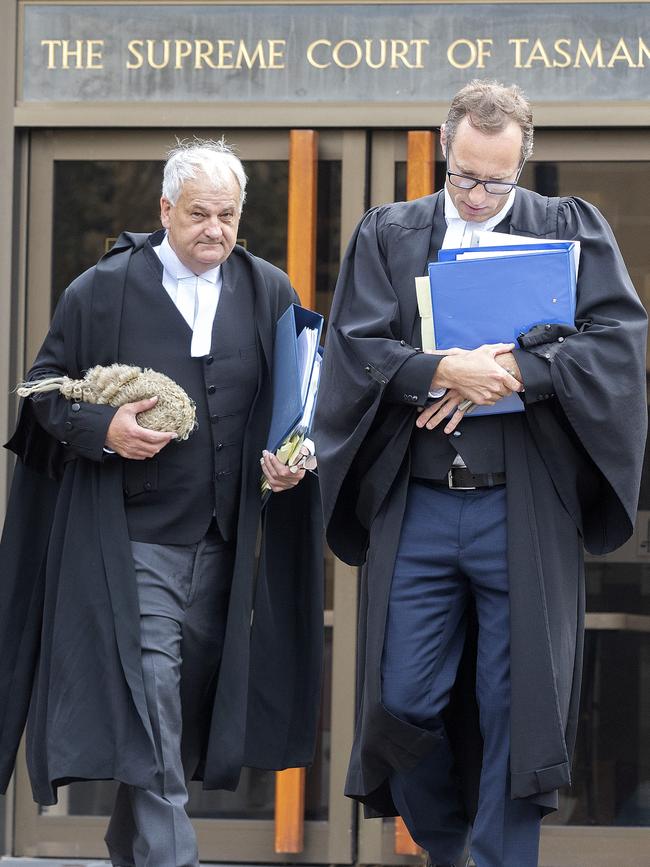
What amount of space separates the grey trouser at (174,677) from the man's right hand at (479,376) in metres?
0.92

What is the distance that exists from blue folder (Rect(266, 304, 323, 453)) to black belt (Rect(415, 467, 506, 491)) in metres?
0.48

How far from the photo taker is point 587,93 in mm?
5262

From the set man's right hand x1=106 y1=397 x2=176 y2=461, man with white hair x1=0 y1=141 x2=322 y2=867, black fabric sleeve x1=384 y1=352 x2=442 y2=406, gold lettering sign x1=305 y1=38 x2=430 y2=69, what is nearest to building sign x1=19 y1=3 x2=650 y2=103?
gold lettering sign x1=305 y1=38 x2=430 y2=69

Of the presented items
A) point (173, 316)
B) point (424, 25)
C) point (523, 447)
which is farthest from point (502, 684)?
point (424, 25)

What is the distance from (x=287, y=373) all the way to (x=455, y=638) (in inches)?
33.4

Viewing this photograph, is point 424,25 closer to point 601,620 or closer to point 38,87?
point 38,87

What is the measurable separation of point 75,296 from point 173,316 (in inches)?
11.6

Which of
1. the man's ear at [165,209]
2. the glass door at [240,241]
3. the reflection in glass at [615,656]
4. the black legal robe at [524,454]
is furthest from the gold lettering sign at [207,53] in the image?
the black legal robe at [524,454]

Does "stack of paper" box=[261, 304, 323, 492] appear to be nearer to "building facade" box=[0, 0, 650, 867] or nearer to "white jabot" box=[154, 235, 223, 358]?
"white jabot" box=[154, 235, 223, 358]

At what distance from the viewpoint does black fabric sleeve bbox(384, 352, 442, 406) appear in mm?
3877

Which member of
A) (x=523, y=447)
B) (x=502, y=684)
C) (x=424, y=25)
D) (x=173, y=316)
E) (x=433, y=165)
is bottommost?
(x=502, y=684)

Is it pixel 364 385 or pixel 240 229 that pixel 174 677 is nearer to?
pixel 364 385

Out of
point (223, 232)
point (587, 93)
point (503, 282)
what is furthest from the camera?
point (587, 93)

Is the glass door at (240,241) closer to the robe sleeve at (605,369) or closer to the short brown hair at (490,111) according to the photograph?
the short brown hair at (490,111)
